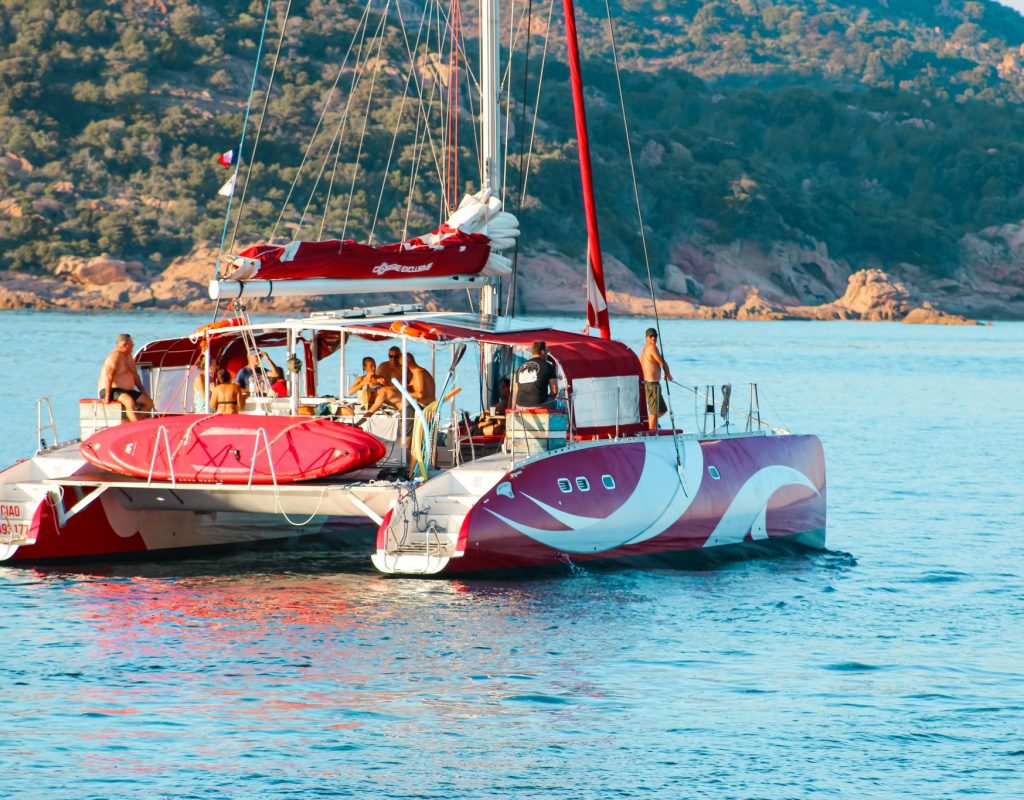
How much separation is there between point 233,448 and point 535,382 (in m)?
3.43

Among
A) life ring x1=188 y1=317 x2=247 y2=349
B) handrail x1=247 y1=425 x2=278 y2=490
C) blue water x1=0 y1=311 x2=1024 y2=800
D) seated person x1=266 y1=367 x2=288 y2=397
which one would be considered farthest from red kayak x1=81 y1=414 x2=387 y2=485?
seated person x1=266 y1=367 x2=288 y2=397

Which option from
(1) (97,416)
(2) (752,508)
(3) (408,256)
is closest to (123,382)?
(1) (97,416)

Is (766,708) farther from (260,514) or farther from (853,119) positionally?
(853,119)

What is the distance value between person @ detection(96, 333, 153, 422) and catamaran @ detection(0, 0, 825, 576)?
0.26m

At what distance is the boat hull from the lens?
55.7 ft

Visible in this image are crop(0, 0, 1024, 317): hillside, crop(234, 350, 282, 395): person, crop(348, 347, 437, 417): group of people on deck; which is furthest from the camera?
crop(0, 0, 1024, 317): hillside

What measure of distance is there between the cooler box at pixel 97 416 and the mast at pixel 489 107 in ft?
15.4

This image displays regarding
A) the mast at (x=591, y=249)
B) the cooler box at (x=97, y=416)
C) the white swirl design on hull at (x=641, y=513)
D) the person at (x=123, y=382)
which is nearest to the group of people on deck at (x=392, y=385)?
the white swirl design on hull at (x=641, y=513)

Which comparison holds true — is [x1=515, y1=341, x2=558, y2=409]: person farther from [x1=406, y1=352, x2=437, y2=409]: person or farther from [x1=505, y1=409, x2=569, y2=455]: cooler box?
[x1=406, y1=352, x2=437, y2=409]: person

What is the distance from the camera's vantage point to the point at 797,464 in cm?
2148

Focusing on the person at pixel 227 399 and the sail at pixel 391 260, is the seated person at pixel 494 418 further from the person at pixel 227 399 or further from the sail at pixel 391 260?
the person at pixel 227 399

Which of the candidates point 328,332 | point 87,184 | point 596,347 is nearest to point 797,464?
point 596,347

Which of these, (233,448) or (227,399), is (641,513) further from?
(227,399)

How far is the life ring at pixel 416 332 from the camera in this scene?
17469 millimetres
